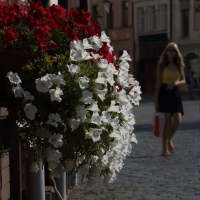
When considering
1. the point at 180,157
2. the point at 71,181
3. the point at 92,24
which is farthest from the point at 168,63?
the point at 92,24

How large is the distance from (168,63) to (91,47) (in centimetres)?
769

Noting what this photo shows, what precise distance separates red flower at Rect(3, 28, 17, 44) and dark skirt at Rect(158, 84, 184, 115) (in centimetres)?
776

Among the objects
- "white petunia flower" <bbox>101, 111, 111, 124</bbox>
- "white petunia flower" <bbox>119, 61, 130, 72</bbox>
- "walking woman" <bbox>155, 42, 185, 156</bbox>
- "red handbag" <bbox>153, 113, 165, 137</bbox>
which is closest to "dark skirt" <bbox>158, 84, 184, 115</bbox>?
"walking woman" <bbox>155, 42, 185, 156</bbox>

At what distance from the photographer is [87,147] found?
12.6 ft

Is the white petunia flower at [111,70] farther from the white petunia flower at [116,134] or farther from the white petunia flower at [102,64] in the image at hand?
the white petunia flower at [116,134]

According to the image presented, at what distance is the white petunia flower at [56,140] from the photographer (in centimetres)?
378

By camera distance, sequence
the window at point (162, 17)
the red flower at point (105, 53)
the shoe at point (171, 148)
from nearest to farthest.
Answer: the red flower at point (105, 53) < the shoe at point (171, 148) < the window at point (162, 17)

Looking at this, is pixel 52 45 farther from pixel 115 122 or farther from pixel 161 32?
pixel 161 32

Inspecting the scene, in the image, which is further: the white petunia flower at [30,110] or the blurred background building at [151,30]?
the blurred background building at [151,30]

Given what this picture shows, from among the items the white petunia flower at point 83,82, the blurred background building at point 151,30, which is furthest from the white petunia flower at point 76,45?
the blurred background building at point 151,30

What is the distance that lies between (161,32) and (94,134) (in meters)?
54.3

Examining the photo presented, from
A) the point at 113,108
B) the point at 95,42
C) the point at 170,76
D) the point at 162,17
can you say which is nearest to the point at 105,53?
the point at 95,42

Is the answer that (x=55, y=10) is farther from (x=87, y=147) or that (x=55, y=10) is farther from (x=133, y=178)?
(x=133, y=178)

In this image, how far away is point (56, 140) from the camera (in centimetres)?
379
